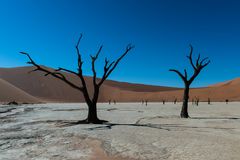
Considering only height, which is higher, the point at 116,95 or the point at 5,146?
the point at 116,95

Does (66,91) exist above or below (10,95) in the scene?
above

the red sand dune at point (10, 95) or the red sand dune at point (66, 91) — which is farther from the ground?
the red sand dune at point (66, 91)

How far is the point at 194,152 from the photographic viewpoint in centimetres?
906

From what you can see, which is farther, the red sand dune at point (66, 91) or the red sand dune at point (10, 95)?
the red sand dune at point (66, 91)

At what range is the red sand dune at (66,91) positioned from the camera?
3120 inches

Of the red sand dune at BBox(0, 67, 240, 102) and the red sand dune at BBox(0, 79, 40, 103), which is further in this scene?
the red sand dune at BBox(0, 67, 240, 102)

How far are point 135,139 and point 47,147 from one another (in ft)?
9.82

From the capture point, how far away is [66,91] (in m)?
102

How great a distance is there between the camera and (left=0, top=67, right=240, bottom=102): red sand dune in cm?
7925

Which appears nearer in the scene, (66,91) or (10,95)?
(10,95)

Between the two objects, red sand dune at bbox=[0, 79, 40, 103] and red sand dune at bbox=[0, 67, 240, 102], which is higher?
red sand dune at bbox=[0, 67, 240, 102]

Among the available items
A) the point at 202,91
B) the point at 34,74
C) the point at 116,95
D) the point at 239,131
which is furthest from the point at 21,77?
the point at 239,131

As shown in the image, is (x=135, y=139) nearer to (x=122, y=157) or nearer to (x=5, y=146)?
(x=122, y=157)

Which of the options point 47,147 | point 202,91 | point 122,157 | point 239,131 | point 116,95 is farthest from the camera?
point 116,95
